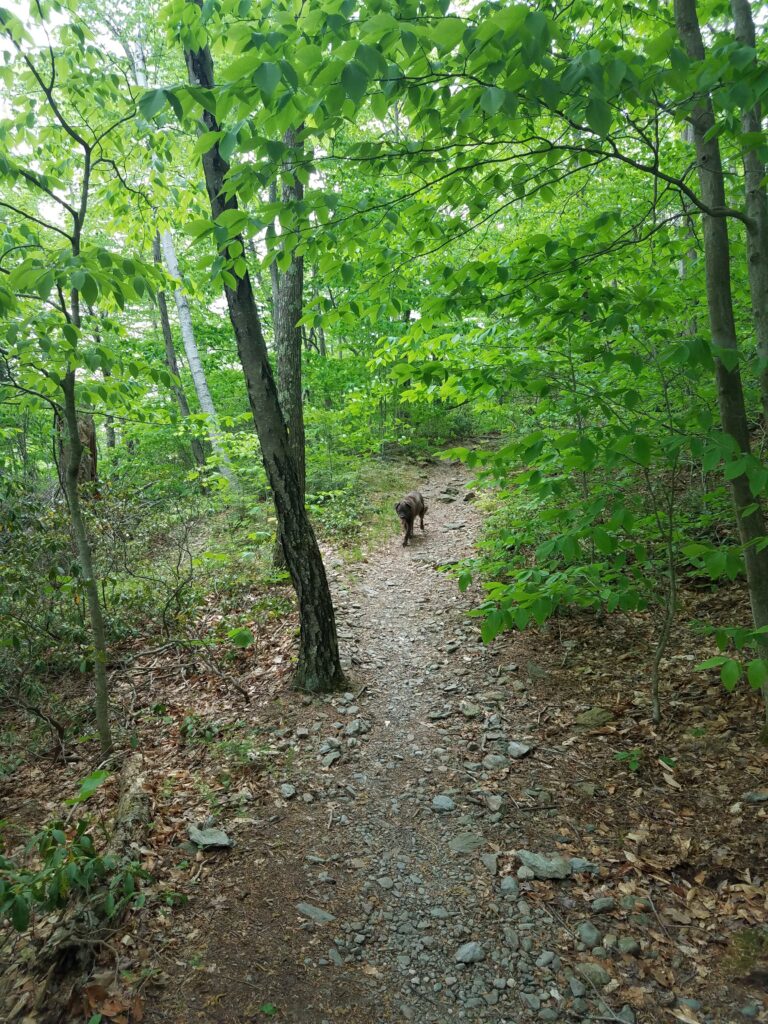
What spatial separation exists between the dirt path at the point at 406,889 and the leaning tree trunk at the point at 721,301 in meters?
1.96

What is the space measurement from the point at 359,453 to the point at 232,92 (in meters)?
13.8

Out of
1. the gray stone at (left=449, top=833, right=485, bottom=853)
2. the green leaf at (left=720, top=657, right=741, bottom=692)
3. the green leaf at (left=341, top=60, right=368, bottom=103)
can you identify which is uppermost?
the green leaf at (left=341, top=60, right=368, bottom=103)

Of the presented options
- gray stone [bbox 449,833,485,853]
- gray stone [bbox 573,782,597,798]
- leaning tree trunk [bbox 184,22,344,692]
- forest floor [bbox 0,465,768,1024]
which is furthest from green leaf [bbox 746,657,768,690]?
leaning tree trunk [bbox 184,22,344,692]

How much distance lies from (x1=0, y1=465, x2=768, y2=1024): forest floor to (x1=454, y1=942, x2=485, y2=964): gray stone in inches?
0.4

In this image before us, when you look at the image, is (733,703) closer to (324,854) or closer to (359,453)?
(324,854)

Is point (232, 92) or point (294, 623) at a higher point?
point (232, 92)

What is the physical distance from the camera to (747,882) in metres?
2.88

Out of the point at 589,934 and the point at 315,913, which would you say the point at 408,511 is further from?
the point at 589,934

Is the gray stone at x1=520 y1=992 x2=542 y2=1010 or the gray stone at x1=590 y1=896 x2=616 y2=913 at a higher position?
the gray stone at x1=590 y1=896 x2=616 y2=913

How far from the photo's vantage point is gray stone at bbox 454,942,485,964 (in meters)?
2.72

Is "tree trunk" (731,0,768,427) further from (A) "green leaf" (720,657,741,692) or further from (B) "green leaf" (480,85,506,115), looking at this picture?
(B) "green leaf" (480,85,506,115)

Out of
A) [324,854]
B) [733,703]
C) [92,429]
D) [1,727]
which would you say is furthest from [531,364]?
[92,429]

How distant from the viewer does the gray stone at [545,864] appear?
3.14 metres

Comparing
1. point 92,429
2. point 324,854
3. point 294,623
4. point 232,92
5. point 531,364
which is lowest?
point 324,854
